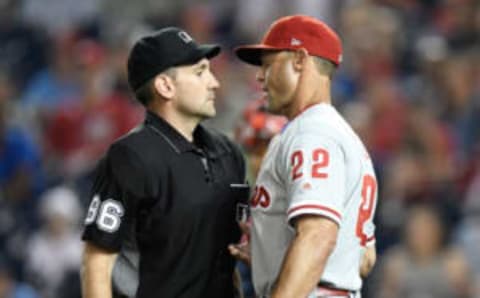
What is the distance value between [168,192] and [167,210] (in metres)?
0.07

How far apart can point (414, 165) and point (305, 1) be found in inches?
111

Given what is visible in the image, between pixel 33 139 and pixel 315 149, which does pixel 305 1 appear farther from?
pixel 315 149

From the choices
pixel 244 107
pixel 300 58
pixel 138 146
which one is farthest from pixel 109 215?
pixel 244 107

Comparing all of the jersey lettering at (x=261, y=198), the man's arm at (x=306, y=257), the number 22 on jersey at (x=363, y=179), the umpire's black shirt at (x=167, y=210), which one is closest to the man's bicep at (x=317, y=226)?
the man's arm at (x=306, y=257)

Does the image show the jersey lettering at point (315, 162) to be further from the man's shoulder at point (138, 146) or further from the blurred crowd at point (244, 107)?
the blurred crowd at point (244, 107)

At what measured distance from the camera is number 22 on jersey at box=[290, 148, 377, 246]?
4977 millimetres

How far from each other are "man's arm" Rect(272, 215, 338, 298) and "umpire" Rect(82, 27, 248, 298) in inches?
22.9

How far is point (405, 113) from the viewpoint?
34.4 feet

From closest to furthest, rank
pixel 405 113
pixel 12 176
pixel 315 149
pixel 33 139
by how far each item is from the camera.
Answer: pixel 315 149
pixel 405 113
pixel 12 176
pixel 33 139

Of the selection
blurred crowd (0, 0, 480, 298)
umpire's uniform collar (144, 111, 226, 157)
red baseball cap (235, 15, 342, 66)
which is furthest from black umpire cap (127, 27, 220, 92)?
blurred crowd (0, 0, 480, 298)

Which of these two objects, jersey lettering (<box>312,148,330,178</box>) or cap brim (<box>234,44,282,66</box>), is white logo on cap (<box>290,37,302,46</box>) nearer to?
cap brim (<box>234,44,282,66</box>)

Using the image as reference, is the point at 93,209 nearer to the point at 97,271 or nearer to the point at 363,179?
the point at 97,271

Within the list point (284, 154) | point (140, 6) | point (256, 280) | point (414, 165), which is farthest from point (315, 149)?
point (140, 6)

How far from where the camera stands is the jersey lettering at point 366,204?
521cm
